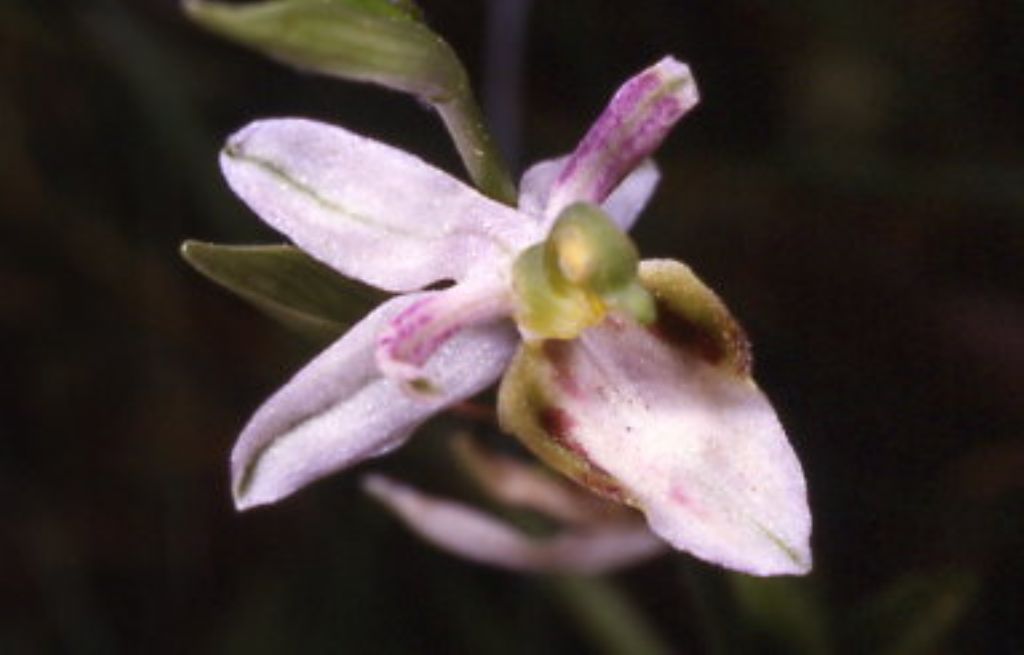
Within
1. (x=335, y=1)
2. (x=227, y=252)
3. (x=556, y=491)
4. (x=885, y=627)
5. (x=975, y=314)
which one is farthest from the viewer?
(x=975, y=314)

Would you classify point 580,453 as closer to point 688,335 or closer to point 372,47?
point 688,335

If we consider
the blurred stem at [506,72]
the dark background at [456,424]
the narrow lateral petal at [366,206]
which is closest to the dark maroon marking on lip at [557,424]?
the narrow lateral petal at [366,206]

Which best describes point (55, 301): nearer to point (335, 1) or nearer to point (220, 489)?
point (220, 489)

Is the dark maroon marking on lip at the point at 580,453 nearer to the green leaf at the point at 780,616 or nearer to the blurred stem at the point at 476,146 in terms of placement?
the blurred stem at the point at 476,146

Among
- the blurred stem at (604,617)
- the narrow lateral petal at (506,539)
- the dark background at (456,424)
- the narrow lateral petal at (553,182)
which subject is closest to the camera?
the narrow lateral petal at (553,182)

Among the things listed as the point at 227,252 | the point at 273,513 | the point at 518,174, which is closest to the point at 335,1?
the point at 227,252

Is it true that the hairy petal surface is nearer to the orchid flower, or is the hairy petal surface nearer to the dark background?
the dark background
